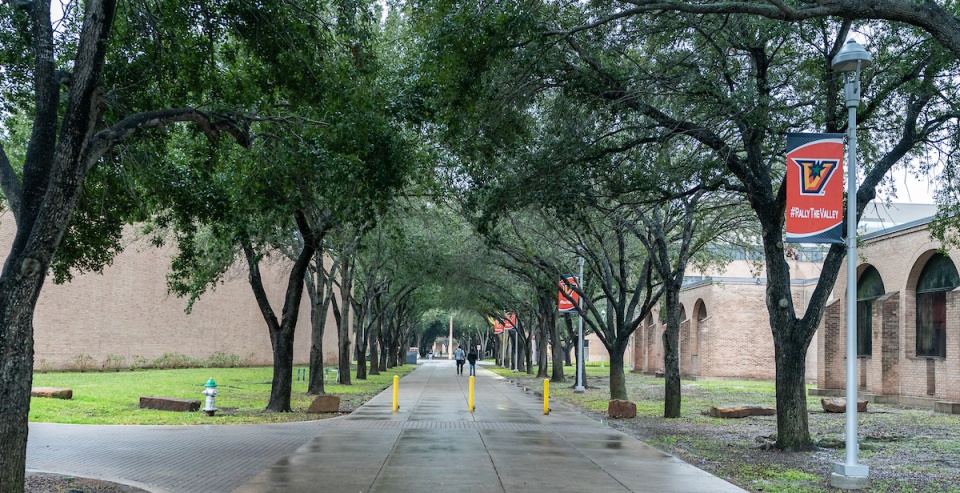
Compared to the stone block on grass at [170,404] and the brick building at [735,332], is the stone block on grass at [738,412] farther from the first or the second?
the brick building at [735,332]

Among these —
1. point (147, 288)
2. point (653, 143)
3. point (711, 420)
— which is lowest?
point (711, 420)

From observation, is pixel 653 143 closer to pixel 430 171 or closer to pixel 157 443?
pixel 430 171

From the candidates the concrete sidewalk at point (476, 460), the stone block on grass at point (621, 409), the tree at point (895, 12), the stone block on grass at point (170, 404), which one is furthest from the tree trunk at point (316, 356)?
the tree at point (895, 12)

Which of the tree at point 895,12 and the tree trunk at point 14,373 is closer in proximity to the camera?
the tree trunk at point 14,373

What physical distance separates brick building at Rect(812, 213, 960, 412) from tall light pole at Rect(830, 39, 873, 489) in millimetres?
12438

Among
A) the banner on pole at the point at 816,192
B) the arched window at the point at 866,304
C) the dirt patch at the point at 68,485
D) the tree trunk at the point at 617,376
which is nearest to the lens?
the dirt patch at the point at 68,485

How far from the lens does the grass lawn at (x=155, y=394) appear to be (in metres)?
16.5

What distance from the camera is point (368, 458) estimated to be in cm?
1149

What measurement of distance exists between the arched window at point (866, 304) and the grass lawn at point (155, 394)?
1754 cm

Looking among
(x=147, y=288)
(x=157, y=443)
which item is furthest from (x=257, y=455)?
(x=147, y=288)

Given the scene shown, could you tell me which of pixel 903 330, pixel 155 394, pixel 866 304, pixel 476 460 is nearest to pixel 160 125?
pixel 476 460

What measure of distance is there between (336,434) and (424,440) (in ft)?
5.76

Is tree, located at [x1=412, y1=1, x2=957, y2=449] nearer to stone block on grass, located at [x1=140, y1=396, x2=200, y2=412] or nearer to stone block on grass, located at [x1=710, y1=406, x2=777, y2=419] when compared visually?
stone block on grass, located at [x1=710, y1=406, x2=777, y2=419]

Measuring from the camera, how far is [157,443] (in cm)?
1275
